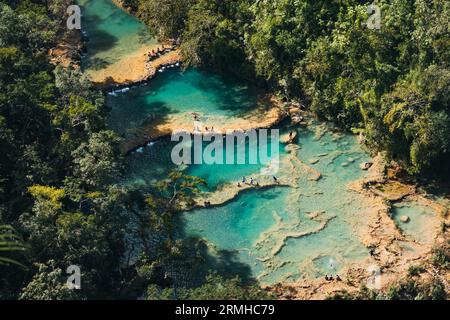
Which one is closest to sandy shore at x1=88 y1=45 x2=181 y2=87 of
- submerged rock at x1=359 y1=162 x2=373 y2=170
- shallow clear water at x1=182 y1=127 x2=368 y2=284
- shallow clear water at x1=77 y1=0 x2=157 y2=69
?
shallow clear water at x1=77 y1=0 x2=157 y2=69

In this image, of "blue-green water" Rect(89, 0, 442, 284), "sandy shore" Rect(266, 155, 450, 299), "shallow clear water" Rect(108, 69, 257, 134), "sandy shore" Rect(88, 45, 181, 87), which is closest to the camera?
"sandy shore" Rect(266, 155, 450, 299)

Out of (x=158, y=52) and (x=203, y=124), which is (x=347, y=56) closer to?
(x=203, y=124)

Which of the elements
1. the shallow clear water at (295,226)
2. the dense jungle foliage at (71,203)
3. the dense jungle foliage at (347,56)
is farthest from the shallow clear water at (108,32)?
the shallow clear water at (295,226)

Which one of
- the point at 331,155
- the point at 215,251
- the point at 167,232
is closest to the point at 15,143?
the point at 167,232

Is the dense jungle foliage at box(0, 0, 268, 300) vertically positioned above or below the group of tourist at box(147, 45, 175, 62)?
below

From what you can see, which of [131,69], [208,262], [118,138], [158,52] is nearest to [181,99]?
[131,69]

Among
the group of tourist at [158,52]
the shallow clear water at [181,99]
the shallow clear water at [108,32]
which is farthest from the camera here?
the shallow clear water at [108,32]

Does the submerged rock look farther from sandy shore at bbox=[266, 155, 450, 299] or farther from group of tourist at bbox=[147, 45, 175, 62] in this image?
group of tourist at bbox=[147, 45, 175, 62]

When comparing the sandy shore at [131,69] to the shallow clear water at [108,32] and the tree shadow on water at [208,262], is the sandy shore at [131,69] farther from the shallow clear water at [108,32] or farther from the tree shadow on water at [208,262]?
the tree shadow on water at [208,262]
